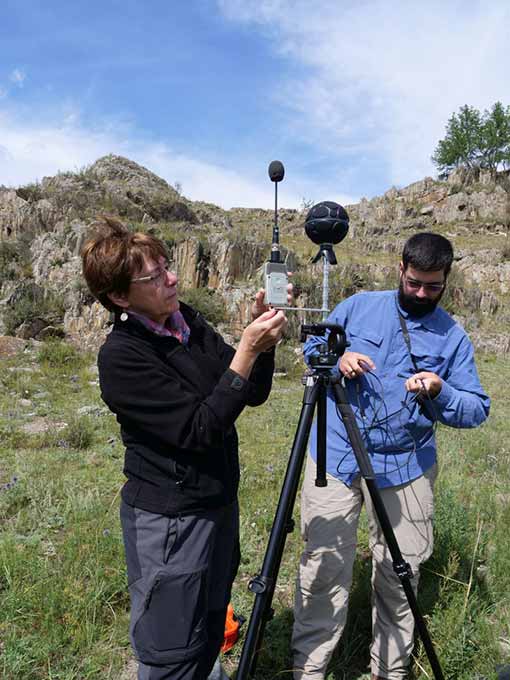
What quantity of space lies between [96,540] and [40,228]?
1404 centimetres

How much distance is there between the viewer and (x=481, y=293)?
53.9 feet

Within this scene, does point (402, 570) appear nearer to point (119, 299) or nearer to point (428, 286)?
point (428, 286)

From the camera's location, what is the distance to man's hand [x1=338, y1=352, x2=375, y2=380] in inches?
78.0

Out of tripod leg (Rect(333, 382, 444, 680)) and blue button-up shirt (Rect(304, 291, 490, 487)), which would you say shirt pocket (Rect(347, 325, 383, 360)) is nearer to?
blue button-up shirt (Rect(304, 291, 490, 487))

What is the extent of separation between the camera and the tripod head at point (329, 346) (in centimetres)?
170

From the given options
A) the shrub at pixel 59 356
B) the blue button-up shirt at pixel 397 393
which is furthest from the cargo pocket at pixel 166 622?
the shrub at pixel 59 356

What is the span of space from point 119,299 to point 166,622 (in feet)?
3.47

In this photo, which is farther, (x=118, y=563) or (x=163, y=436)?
(x=118, y=563)

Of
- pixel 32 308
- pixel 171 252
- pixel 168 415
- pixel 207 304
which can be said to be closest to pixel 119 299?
pixel 168 415

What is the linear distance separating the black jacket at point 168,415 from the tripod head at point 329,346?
36 cm

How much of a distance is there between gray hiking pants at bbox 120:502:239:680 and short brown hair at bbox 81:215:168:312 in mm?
763

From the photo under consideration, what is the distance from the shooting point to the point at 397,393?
2092 mm

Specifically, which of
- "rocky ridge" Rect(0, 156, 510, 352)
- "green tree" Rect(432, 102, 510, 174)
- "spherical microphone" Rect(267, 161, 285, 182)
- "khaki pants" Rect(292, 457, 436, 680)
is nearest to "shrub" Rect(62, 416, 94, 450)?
"khaki pants" Rect(292, 457, 436, 680)

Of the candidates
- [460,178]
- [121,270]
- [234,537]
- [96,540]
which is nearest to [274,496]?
[96,540]
